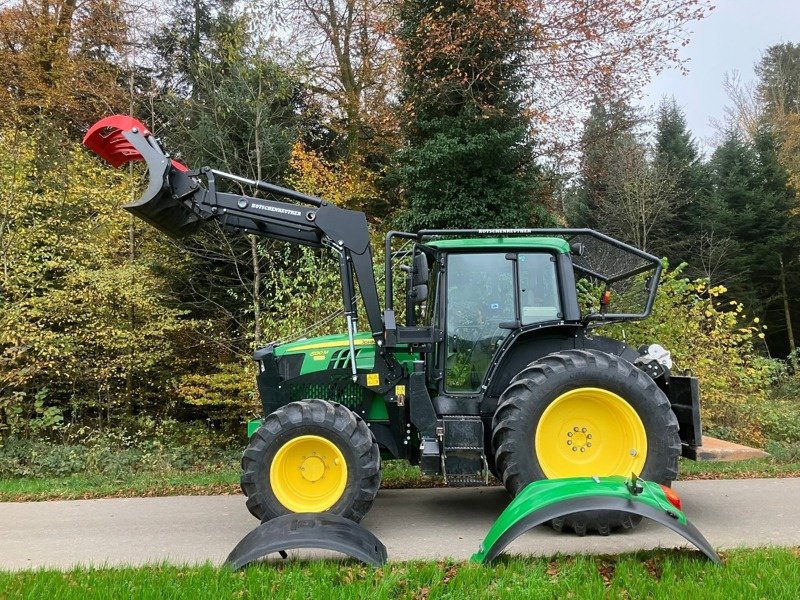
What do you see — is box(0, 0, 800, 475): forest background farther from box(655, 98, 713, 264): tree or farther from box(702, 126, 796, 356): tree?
box(702, 126, 796, 356): tree

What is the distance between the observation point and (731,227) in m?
23.1

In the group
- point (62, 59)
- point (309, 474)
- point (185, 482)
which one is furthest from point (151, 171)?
point (62, 59)

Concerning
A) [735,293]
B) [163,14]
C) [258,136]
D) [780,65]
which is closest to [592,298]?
[258,136]

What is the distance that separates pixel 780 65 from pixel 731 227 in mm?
12251

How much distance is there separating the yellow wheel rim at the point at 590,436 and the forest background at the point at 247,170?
4476mm

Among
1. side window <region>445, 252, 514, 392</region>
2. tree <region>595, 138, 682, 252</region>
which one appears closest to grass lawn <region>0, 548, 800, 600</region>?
side window <region>445, 252, 514, 392</region>

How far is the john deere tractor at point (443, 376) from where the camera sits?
5.08 metres

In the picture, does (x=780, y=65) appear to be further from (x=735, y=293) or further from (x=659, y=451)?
(x=659, y=451)

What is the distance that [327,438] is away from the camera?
5105 millimetres

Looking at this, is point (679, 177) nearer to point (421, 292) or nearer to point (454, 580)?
point (421, 292)

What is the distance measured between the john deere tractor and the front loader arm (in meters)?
0.01

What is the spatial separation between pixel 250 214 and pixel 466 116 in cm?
867

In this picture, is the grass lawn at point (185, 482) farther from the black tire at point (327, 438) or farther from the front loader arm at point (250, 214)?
the front loader arm at point (250, 214)

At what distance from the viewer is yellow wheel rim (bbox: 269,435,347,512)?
5.11 meters
